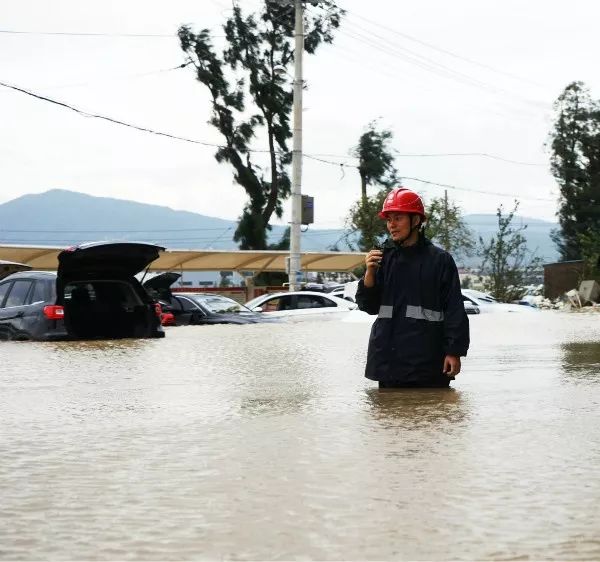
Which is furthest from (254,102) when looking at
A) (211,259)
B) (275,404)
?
(275,404)

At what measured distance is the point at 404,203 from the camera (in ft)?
30.3

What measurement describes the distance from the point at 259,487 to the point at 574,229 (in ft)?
262

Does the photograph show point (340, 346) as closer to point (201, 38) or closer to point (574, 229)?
point (201, 38)

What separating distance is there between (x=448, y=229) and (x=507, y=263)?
93.8 feet

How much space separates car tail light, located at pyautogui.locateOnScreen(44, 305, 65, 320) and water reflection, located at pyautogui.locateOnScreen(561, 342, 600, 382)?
679 cm

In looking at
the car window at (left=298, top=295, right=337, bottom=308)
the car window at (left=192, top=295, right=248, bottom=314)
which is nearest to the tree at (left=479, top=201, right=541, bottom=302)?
the car window at (left=298, top=295, right=337, bottom=308)

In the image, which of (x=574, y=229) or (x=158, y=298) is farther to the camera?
(x=574, y=229)

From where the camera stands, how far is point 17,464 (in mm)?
6828

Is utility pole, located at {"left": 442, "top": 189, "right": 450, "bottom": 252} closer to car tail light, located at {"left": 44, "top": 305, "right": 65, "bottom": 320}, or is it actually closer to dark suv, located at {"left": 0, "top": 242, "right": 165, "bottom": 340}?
dark suv, located at {"left": 0, "top": 242, "right": 165, "bottom": 340}

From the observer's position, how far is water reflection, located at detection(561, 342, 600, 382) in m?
12.6

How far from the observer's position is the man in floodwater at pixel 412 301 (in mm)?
9227

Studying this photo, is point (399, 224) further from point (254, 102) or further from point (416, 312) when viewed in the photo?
point (254, 102)

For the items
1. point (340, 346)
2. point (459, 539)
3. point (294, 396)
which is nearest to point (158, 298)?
point (340, 346)

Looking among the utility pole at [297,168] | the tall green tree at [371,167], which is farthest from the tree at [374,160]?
the utility pole at [297,168]
